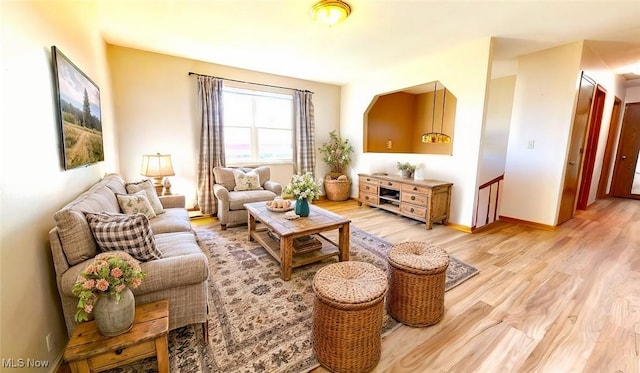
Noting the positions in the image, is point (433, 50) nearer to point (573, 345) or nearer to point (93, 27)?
point (573, 345)

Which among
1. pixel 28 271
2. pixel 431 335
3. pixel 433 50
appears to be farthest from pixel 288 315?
pixel 433 50

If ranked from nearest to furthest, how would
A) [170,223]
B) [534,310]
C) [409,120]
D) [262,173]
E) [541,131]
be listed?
1. [534,310]
2. [170,223]
3. [541,131]
4. [262,173]
5. [409,120]

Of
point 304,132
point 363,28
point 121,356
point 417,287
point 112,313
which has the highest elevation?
point 363,28

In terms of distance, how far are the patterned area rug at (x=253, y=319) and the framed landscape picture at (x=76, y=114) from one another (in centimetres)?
146

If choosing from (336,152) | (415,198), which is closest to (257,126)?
(336,152)

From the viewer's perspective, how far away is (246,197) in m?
3.78

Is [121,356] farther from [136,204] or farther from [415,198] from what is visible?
[415,198]

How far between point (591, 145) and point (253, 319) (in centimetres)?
615

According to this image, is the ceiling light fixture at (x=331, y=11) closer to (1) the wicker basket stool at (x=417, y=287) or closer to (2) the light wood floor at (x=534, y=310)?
(1) the wicker basket stool at (x=417, y=287)

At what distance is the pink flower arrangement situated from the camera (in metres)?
1.12

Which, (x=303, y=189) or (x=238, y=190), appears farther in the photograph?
(x=238, y=190)

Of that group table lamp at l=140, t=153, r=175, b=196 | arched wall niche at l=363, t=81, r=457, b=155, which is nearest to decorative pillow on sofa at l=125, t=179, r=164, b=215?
table lamp at l=140, t=153, r=175, b=196

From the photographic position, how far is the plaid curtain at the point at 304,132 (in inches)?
206

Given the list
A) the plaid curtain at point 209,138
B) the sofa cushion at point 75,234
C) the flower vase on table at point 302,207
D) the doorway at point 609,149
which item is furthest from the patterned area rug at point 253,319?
the doorway at point 609,149
